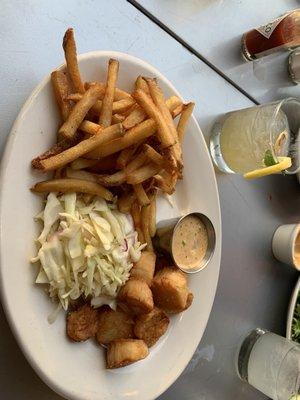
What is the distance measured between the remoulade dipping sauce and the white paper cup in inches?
20.0

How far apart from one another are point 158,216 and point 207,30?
705 mm

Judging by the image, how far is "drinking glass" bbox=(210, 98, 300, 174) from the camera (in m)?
1.68

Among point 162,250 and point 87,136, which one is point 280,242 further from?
point 87,136

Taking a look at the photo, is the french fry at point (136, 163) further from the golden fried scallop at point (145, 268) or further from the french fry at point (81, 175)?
the golden fried scallop at point (145, 268)

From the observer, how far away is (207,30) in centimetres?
179

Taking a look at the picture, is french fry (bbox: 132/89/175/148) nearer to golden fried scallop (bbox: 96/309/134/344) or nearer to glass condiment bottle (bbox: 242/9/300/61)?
golden fried scallop (bbox: 96/309/134/344)

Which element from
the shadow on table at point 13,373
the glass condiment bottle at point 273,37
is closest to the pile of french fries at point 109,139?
the shadow on table at point 13,373

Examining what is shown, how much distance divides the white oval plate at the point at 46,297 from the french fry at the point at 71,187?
3 cm

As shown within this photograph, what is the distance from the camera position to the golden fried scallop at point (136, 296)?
53.6 inches

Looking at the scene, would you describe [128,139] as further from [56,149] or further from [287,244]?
[287,244]

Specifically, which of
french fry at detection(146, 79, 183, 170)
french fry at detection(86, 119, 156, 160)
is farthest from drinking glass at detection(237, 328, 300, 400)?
french fry at detection(86, 119, 156, 160)

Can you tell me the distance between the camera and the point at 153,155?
1.32 metres

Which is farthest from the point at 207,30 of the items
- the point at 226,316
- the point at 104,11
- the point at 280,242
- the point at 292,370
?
the point at 292,370

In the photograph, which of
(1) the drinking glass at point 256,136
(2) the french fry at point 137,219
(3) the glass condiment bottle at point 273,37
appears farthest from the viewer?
(3) the glass condiment bottle at point 273,37
